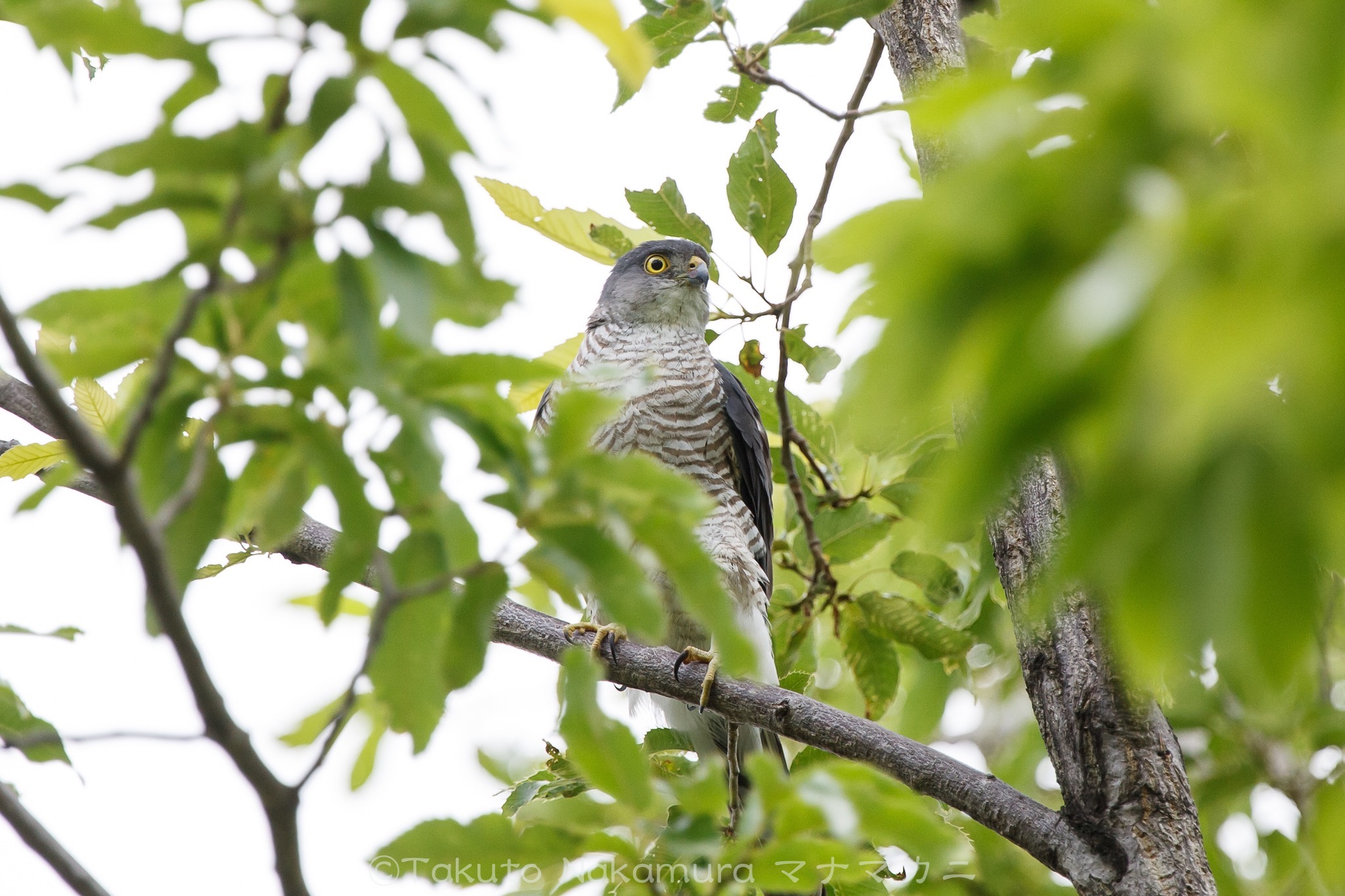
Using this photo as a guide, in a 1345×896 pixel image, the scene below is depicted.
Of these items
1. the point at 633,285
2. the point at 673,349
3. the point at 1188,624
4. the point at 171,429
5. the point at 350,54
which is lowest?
the point at 1188,624

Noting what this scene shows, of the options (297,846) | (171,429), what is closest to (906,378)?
(171,429)

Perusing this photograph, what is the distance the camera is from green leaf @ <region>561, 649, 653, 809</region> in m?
1.38

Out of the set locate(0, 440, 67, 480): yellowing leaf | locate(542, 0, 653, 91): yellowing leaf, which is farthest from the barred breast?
locate(542, 0, 653, 91): yellowing leaf

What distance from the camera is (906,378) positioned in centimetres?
81

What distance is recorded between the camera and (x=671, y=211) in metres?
3.72

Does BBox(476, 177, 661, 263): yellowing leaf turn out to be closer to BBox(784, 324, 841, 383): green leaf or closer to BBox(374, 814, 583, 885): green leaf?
BBox(784, 324, 841, 383): green leaf

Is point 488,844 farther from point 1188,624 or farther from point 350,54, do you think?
point 1188,624

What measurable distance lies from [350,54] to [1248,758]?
431 cm

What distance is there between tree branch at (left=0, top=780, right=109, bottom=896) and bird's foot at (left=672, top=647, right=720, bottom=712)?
175cm

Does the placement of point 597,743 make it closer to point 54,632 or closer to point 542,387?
point 54,632

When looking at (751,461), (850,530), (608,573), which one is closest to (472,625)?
(608,573)

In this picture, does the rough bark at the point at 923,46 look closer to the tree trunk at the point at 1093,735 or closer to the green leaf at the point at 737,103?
the tree trunk at the point at 1093,735

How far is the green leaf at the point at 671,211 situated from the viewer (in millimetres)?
3695

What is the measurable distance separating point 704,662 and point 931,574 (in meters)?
0.88
